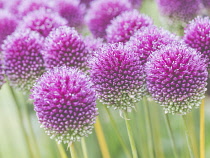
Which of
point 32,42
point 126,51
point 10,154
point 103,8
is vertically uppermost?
point 103,8

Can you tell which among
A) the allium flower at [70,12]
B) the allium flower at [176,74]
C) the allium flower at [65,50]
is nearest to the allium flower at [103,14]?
the allium flower at [70,12]

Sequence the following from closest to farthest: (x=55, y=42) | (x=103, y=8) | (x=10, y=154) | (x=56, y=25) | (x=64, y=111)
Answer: (x=64, y=111) < (x=55, y=42) < (x=56, y=25) < (x=103, y=8) < (x=10, y=154)

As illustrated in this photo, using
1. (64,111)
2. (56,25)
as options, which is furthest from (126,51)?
(56,25)

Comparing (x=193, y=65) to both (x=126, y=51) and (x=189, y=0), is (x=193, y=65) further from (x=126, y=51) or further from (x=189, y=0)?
(x=189, y=0)

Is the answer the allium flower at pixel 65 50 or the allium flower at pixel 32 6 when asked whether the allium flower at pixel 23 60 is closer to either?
the allium flower at pixel 65 50

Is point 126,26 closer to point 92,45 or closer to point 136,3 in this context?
point 92,45

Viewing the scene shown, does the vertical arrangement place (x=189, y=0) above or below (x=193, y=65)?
above

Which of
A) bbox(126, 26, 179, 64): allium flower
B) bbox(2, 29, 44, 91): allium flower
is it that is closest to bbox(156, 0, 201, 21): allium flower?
bbox(126, 26, 179, 64): allium flower

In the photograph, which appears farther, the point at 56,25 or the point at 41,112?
the point at 56,25
